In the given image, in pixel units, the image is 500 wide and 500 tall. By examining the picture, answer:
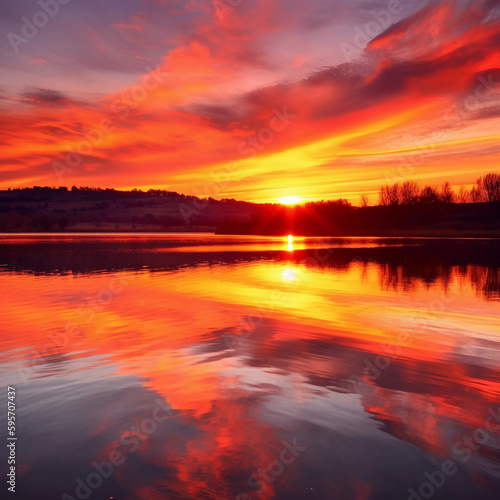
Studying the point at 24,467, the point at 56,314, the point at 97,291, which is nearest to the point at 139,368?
the point at 24,467

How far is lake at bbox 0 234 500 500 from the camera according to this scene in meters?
5.26

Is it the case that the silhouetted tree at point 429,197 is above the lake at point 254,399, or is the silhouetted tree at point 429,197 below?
above

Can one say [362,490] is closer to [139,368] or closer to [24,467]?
[24,467]

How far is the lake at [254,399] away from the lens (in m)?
5.26

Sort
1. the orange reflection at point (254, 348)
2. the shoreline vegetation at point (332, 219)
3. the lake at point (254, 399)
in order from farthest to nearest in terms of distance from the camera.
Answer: the shoreline vegetation at point (332, 219) → the orange reflection at point (254, 348) → the lake at point (254, 399)

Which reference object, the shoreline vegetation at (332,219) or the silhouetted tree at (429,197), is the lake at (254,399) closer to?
the shoreline vegetation at (332,219)

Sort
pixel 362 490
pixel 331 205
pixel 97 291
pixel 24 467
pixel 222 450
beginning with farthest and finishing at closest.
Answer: pixel 331 205 → pixel 97 291 → pixel 222 450 → pixel 24 467 → pixel 362 490

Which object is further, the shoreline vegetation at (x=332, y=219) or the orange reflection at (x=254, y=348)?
the shoreline vegetation at (x=332, y=219)

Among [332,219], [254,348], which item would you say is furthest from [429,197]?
[254,348]

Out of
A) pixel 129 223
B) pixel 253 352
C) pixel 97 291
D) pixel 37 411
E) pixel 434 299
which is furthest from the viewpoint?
pixel 129 223

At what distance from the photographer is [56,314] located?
50.3 feet

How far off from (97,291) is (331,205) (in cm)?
12023

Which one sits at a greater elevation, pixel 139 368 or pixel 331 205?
pixel 331 205

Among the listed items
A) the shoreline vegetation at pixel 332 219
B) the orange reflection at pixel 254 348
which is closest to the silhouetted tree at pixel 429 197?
the shoreline vegetation at pixel 332 219
